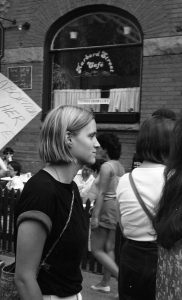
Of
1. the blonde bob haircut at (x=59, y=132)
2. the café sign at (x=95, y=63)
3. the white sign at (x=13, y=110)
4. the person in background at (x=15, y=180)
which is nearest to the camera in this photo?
the blonde bob haircut at (x=59, y=132)

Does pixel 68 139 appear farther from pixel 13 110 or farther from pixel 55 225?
pixel 13 110

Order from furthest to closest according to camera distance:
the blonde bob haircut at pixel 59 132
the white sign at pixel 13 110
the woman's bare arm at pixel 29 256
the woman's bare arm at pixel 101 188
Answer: the woman's bare arm at pixel 101 188 < the white sign at pixel 13 110 < the blonde bob haircut at pixel 59 132 < the woman's bare arm at pixel 29 256

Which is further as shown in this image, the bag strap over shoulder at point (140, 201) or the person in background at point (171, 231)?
the bag strap over shoulder at point (140, 201)

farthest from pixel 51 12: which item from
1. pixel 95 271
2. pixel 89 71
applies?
pixel 95 271

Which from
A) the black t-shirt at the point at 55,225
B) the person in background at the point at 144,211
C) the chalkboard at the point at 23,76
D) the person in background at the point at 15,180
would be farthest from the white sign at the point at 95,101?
the black t-shirt at the point at 55,225

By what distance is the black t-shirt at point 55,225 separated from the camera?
6.06ft

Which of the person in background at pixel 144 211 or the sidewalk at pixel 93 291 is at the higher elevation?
the person in background at pixel 144 211

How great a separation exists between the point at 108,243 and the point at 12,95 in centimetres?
239

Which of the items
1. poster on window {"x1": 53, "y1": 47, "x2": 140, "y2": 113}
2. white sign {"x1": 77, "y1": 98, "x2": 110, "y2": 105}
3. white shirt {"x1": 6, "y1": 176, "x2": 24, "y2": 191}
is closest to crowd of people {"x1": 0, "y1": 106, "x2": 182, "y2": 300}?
white shirt {"x1": 6, "y1": 176, "x2": 24, "y2": 191}

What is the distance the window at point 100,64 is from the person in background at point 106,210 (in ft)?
11.6

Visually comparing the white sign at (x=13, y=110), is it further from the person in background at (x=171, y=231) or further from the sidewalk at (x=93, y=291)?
the sidewalk at (x=93, y=291)

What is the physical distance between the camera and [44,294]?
1.92 m

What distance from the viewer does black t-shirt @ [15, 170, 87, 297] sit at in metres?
1.85

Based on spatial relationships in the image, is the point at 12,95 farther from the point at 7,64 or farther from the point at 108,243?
the point at 7,64
